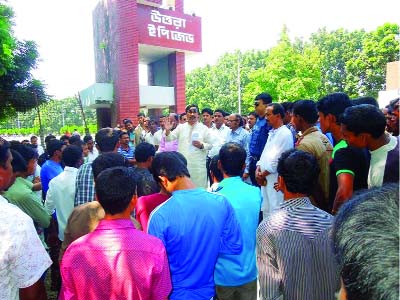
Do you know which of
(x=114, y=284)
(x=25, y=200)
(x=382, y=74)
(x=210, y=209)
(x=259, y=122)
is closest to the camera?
(x=114, y=284)

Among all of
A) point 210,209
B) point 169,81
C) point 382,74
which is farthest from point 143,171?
point 382,74

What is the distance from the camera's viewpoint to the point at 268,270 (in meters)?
1.77

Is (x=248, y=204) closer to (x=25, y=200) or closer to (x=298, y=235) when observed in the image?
(x=298, y=235)

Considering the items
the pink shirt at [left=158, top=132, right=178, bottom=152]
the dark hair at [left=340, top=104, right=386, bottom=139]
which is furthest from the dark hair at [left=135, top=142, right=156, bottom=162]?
the pink shirt at [left=158, top=132, right=178, bottom=152]

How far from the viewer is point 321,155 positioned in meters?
3.17

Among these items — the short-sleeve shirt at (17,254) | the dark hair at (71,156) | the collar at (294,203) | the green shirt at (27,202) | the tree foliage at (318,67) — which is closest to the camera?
the short-sleeve shirt at (17,254)

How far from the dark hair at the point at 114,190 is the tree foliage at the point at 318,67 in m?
23.8

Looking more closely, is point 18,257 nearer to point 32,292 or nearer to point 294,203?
point 32,292

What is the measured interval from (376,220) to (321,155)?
2.55m

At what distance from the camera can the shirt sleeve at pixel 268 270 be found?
1759 millimetres

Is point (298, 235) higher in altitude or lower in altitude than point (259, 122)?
lower

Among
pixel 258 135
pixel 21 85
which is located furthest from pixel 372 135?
pixel 21 85

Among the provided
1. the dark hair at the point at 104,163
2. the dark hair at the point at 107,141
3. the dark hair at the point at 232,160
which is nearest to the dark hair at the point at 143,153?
the dark hair at the point at 107,141

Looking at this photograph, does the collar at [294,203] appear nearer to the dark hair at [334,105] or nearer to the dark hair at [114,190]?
the dark hair at [114,190]
